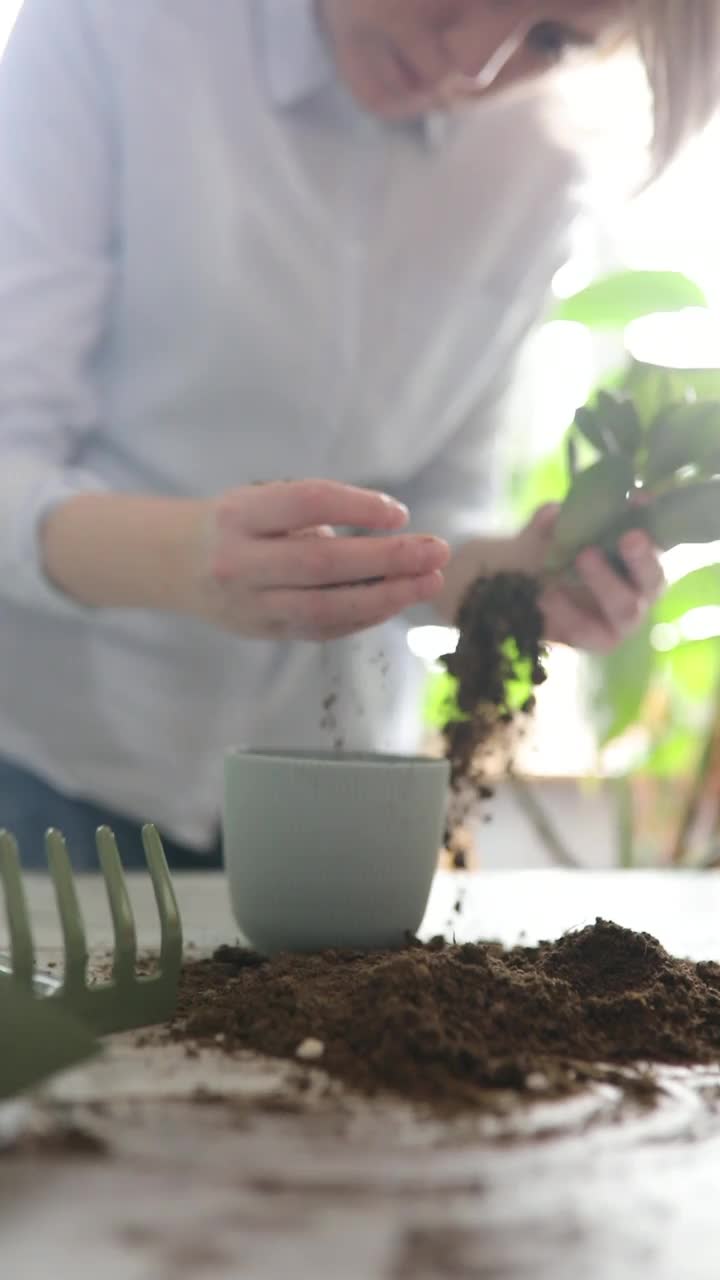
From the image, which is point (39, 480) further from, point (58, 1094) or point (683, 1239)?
point (683, 1239)

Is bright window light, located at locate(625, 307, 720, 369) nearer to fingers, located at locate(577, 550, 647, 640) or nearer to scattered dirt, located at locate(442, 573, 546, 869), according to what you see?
fingers, located at locate(577, 550, 647, 640)

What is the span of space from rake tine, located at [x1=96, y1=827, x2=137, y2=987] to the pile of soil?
31 mm

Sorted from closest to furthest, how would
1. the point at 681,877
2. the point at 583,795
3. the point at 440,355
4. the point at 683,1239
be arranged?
the point at 683,1239, the point at 681,877, the point at 440,355, the point at 583,795

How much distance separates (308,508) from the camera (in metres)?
0.67

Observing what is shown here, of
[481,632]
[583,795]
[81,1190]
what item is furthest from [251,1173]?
[583,795]

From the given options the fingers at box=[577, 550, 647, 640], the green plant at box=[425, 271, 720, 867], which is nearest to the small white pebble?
the green plant at box=[425, 271, 720, 867]

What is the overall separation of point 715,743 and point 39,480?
117 centimetres

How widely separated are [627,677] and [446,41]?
860mm

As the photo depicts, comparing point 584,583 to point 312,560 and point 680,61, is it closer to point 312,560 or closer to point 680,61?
point 312,560

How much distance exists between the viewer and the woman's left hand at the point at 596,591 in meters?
0.90

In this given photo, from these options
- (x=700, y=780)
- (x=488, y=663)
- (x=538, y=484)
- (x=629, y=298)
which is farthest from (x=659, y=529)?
(x=538, y=484)

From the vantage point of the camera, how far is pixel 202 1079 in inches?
17.0

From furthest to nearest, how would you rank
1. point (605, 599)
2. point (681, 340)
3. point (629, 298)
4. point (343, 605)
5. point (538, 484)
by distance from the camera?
point (681, 340) < point (538, 484) < point (629, 298) < point (605, 599) < point (343, 605)

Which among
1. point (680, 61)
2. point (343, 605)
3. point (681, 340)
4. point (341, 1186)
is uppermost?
point (681, 340)
